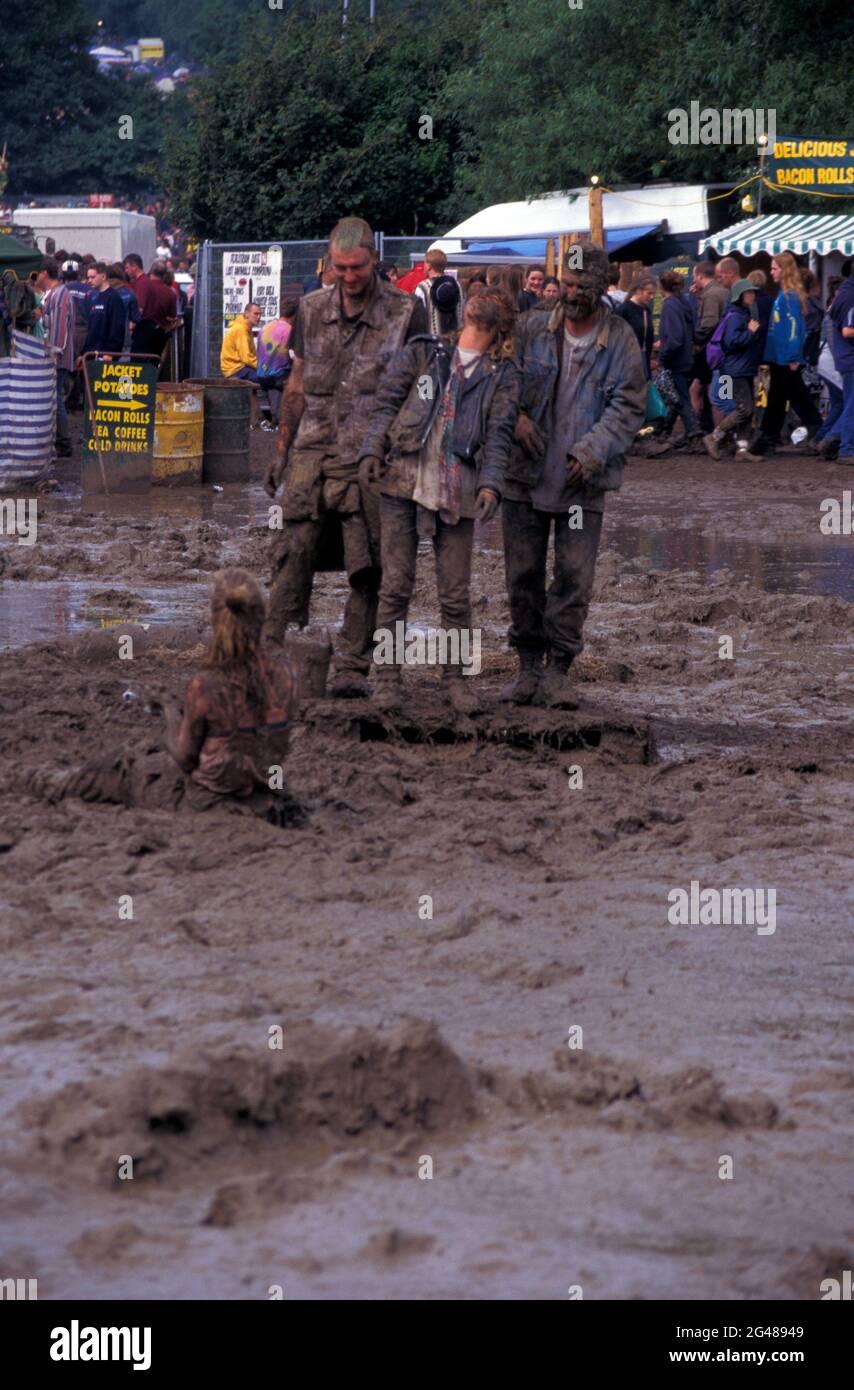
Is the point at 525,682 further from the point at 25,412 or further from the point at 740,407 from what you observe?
the point at 740,407

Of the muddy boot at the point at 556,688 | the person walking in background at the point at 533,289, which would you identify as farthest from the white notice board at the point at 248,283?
the muddy boot at the point at 556,688

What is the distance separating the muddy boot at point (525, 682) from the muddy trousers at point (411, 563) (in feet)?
1.53

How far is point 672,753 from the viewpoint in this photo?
25.1 ft

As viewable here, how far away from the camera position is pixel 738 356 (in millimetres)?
18344

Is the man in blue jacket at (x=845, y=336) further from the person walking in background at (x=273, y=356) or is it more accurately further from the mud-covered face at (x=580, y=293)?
the mud-covered face at (x=580, y=293)

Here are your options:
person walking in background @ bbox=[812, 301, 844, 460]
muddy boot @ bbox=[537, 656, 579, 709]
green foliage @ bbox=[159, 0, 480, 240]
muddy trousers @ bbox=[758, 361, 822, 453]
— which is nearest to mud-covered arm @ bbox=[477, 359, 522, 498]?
muddy boot @ bbox=[537, 656, 579, 709]

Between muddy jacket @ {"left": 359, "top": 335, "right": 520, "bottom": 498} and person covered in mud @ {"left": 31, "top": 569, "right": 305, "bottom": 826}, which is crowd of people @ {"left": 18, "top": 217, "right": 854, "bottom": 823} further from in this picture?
person covered in mud @ {"left": 31, "top": 569, "right": 305, "bottom": 826}

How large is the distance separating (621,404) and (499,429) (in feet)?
1.84

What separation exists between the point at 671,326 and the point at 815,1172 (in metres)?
15.7

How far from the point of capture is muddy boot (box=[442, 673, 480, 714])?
761 centimetres

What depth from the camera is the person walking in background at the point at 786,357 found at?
18594mm

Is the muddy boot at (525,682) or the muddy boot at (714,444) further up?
the muddy boot at (714,444)
